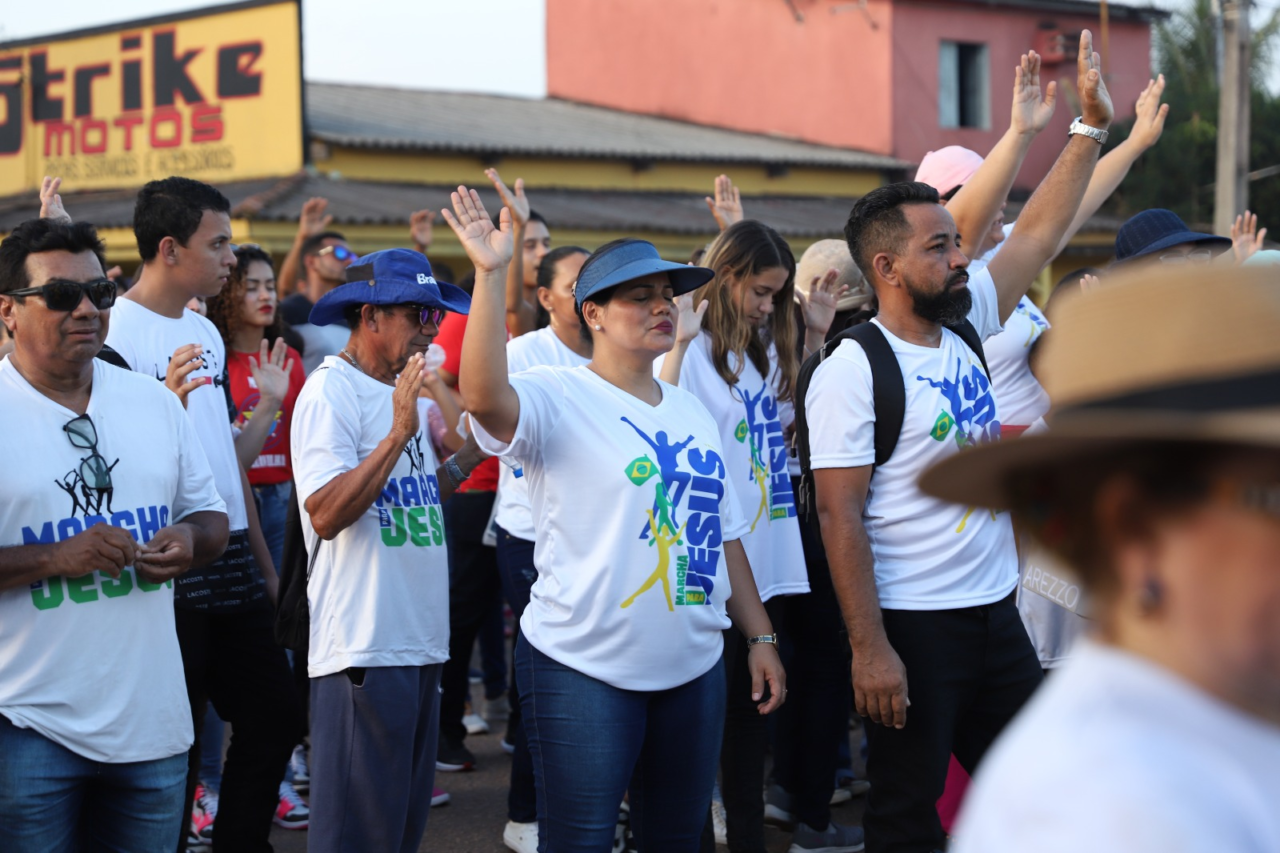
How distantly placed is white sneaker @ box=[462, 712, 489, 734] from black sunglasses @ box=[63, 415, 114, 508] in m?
3.80

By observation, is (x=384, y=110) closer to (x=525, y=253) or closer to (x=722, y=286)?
(x=525, y=253)

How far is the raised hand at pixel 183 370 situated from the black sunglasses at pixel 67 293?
Answer: 603 mm

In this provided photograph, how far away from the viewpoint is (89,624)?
3213mm

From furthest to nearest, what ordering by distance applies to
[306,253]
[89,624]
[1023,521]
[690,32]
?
[690,32] < [306,253] < [89,624] < [1023,521]

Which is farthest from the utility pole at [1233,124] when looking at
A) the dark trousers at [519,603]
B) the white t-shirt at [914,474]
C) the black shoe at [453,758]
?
the white t-shirt at [914,474]

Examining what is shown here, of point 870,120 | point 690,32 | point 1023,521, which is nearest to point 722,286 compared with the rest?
point 1023,521

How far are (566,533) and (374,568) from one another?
0.73 meters

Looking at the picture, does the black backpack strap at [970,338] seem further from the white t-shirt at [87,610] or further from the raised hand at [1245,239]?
the white t-shirt at [87,610]

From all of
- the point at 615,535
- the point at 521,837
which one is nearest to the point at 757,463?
the point at 615,535

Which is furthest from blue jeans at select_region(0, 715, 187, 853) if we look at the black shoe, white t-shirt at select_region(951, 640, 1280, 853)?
the black shoe

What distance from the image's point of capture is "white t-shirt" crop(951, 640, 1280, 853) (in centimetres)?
110

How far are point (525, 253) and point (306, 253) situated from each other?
170cm

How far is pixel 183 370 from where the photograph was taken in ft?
13.4

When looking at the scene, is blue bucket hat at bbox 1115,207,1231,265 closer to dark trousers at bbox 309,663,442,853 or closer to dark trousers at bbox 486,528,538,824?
dark trousers at bbox 486,528,538,824
